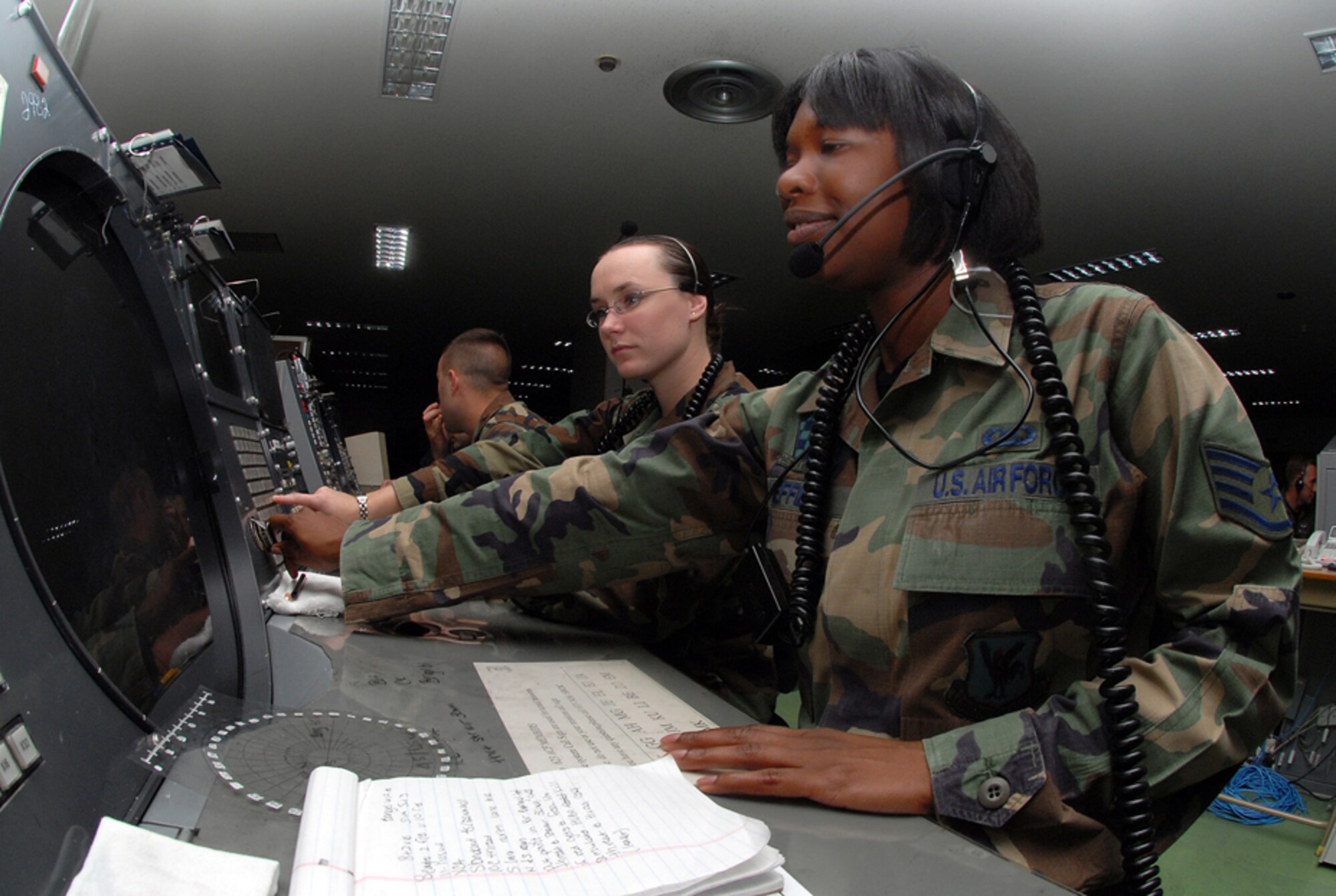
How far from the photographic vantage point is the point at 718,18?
331 centimetres

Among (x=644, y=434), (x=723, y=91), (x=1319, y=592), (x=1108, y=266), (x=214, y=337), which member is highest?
(x=723, y=91)

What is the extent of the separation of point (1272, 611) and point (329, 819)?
0.67m

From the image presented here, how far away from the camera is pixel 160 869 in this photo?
1.12 feet

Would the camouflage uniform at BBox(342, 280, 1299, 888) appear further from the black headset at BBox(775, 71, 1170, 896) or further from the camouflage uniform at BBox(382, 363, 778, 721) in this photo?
the camouflage uniform at BBox(382, 363, 778, 721)

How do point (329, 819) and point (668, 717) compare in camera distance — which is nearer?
point (329, 819)

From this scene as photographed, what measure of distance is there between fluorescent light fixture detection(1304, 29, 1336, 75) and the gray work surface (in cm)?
402

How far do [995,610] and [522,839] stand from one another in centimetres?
47

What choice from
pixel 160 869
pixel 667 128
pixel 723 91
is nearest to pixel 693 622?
pixel 160 869

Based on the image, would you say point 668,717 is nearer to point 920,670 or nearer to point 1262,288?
point 920,670

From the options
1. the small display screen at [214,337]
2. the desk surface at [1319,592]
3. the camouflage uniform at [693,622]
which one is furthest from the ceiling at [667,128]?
the desk surface at [1319,592]

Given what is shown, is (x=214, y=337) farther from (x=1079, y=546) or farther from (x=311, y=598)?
(x=1079, y=546)

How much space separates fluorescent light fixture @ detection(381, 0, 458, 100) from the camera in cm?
333

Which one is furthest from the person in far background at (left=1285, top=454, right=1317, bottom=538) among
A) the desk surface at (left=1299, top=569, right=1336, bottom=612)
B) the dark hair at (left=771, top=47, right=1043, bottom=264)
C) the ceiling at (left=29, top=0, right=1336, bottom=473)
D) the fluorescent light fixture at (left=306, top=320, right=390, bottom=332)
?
the fluorescent light fixture at (left=306, top=320, right=390, bottom=332)

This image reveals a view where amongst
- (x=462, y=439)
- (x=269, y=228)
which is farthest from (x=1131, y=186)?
(x=269, y=228)
